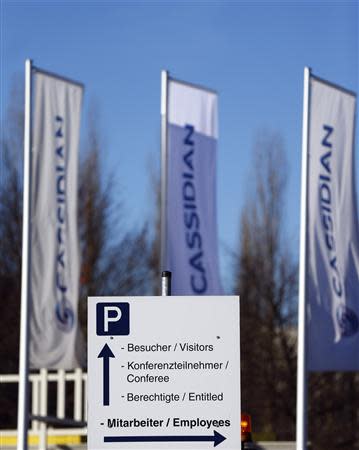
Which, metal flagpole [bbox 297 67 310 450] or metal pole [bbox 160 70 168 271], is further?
metal pole [bbox 160 70 168 271]

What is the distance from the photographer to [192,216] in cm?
1920

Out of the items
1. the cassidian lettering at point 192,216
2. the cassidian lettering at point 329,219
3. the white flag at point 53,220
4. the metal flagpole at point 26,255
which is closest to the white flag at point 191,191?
the cassidian lettering at point 192,216

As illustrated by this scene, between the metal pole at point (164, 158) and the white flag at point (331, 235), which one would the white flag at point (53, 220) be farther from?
the white flag at point (331, 235)

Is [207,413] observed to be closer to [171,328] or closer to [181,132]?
[171,328]

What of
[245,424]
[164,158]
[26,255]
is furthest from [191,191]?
[245,424]

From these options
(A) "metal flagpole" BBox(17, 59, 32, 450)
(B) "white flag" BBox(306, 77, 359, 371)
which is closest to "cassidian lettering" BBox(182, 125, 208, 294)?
(B) "white flag" BBox(306, 77, 359, 371)

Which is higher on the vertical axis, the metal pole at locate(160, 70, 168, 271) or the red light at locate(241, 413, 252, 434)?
the metal pole at locate(160, 70, 168, 271)

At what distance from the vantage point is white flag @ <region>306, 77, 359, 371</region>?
18422mm

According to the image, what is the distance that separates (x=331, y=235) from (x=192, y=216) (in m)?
2.21

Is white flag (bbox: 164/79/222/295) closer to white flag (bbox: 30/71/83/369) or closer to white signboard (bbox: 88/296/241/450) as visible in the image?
white flag (bbox: 30/71/83/369)

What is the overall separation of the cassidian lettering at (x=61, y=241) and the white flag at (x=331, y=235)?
150 inches

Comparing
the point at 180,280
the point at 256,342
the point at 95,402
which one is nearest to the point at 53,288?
the point at 180,280

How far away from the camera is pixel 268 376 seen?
3575 cm

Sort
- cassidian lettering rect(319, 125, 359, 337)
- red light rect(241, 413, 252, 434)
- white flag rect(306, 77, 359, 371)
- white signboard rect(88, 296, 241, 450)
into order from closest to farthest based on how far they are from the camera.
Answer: white signboard rect(88, 296, 241, 450)
red light rect(241, 413, 252, 434)
white flag rect(306, 77, 359, 371)
cassidian lettering rect(319, 125, 359, 337)
